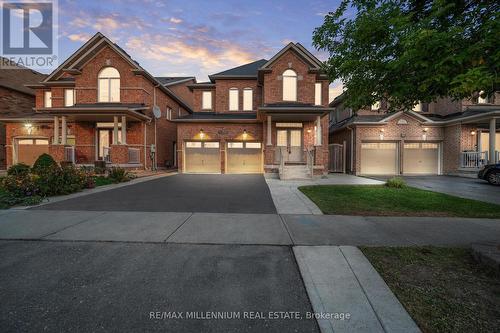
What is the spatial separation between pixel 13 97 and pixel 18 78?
9.79 ft

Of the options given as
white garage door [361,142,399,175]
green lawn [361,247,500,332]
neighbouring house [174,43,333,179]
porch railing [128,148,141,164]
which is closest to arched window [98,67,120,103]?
porch railing [128,148,141,164]

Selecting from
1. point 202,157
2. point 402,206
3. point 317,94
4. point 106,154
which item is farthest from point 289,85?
point 106,154

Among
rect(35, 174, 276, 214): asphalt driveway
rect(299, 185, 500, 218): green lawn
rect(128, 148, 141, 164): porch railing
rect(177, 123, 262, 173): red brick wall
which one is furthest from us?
rect(177, 123, 262, 173): red brick wall

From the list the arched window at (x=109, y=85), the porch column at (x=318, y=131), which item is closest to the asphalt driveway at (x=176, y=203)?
the porch column at (x=318, y=131)

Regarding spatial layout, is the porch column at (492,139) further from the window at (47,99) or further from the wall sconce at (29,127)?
the wall sconce at (29,127)

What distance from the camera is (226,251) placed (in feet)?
11.3

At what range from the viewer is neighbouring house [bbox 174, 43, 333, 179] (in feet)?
48.8

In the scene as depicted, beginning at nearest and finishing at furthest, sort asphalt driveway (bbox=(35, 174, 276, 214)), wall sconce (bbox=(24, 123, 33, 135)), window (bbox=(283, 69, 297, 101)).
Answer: asphalt driveway (bbox=(35, 174, 276, 214)) → window (bbox=(283, 69, 297, 101)) → wall sconce (bbox=(24, 123, 33, 135))

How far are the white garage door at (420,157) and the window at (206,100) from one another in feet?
53.1

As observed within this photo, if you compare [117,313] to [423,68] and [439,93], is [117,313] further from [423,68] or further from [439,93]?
[439,93]

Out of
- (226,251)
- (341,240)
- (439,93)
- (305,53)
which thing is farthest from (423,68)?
(305,53)

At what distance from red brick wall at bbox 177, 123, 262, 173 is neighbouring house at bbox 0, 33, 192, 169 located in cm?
239

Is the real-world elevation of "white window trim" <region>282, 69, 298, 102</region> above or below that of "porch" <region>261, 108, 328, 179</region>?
above

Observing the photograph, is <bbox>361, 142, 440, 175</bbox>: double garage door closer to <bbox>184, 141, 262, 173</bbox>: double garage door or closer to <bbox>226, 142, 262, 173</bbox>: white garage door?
<bbox>226, 142, 262, 173</bbox>: white garage door
